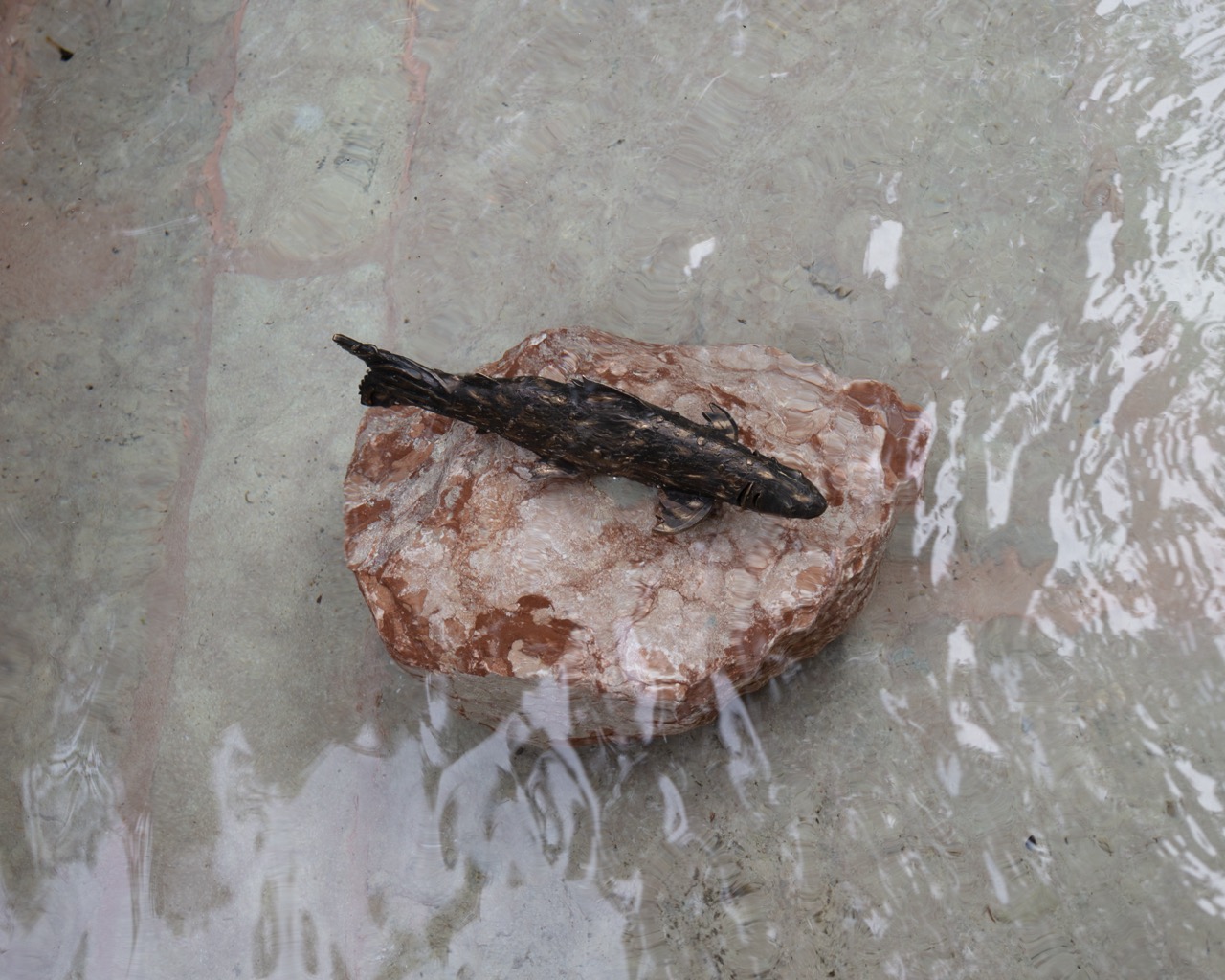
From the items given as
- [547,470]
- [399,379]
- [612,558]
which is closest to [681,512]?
[612,558]

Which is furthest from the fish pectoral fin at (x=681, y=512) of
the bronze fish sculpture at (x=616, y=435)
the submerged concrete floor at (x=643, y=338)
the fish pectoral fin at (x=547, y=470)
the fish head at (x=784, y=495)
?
the submerged concrete floor at (x=643, y=338)

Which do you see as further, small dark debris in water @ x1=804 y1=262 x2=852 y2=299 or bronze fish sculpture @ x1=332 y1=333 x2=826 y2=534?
small dark debris in water @ x1=804 y1=262 x2=852 y2=299

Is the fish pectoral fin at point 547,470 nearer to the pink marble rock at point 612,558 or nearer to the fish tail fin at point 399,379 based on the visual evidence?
the pink marble rock at point 612,558

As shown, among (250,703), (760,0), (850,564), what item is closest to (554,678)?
(850,564)

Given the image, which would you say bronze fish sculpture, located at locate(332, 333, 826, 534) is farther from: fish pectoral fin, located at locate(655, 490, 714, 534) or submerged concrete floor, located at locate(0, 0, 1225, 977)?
submerged concrete floor, located at locate(0, 0, 1225, 977)

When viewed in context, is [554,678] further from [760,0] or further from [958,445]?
[760,0]

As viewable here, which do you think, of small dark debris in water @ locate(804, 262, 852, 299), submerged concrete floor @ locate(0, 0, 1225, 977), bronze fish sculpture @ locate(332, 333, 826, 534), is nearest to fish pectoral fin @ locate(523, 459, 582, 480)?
bronze fish sculpture @ locate(332, 333, 826, 534)

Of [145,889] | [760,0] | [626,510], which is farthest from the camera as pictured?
[760,0]
